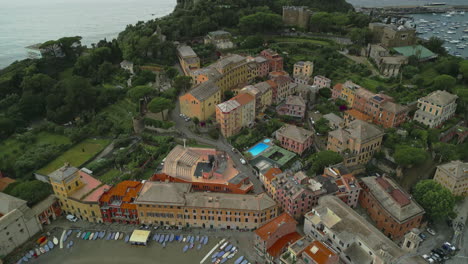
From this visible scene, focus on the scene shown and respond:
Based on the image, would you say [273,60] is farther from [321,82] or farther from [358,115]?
[358,115]

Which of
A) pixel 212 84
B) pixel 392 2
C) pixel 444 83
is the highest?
pixel 392 2

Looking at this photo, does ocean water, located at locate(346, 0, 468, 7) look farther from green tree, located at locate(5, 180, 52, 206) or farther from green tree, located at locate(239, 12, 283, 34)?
green tree, located at locate(5, 180, 52, 206)

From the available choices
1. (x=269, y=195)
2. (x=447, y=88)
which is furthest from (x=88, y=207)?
(x=447, y=88)

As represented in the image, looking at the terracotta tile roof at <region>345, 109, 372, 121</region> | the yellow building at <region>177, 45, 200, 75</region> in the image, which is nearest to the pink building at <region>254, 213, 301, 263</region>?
the terracotta tile roof at <region>345, 109, 372, 121</region>

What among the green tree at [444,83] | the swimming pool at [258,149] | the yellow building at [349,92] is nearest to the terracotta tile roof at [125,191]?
the swimming pool at [258,149]

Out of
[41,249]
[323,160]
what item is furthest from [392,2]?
[41,249]

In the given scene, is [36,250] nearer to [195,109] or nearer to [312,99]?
[195,109]
